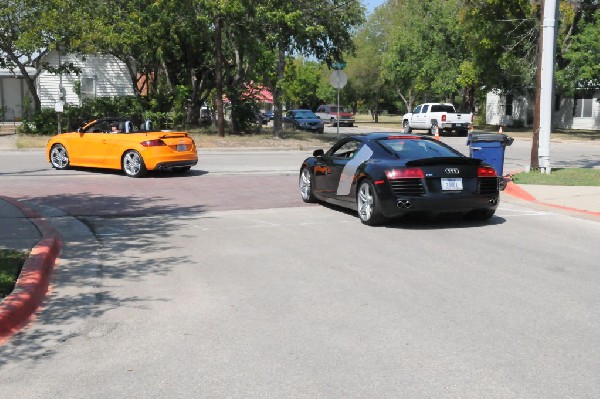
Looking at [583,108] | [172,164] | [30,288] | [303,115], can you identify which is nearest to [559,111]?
[583,108]

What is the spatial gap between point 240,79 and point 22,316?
2793 centimetres

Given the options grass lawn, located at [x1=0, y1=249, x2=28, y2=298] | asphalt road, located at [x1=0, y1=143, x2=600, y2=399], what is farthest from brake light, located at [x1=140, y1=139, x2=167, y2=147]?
grass lawn, located at [x1=0, y1=249, x2=28, y2=298]

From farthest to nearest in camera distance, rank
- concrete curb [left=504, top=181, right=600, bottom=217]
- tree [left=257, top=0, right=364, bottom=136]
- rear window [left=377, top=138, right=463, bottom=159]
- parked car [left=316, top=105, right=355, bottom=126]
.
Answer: parked car [left=316, top=105, right=355, bottom=126] → tree [left=257, top=0, right=364, bottom=136] → concrete curb [left=504, top=181, right=600, bottom=217] → rear window [left=377, top=138, right=463, bottom=159]

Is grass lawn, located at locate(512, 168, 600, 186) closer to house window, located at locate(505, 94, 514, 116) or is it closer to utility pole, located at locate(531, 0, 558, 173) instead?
utility pole, located at locate(531, 0, 558, 173)

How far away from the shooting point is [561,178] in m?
15.1

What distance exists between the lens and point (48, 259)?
734 cm

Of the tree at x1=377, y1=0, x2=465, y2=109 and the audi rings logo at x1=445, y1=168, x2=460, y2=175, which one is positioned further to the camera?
the tree at x1=377, y1=0, x2=465, y2=109

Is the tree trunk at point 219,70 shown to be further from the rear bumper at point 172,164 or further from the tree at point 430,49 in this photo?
the tree at point 430,49

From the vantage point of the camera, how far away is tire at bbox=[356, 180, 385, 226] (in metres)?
9.77

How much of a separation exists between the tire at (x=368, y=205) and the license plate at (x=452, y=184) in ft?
3.17

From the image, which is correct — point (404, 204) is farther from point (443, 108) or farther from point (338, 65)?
point (443, 108)

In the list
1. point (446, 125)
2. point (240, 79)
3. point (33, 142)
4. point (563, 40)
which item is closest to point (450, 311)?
point (33, 142)

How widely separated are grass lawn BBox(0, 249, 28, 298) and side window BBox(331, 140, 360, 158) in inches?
216

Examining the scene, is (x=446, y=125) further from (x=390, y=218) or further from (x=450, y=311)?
(x=450, y=311)
